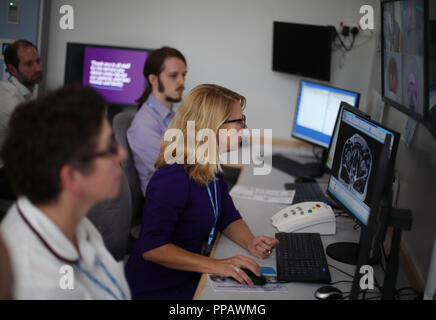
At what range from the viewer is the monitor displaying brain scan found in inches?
57.4

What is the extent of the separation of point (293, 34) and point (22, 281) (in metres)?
2.85

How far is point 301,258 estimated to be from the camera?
1.51 meters

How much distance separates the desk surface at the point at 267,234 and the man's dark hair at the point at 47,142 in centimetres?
63

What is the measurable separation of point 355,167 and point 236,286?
24.2 inches

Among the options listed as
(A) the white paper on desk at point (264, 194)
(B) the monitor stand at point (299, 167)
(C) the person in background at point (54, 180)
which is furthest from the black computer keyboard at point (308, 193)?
(C) the person in background at point (54, 180)

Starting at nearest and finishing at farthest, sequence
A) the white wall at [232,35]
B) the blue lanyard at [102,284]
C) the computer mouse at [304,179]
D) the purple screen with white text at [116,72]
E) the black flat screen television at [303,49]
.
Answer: the blue lanyard at [102,284], the computer mouse at [304,179], the black flat screen television at [303,49], the white wall at [232,35], the purple screen with white text at [116,72]

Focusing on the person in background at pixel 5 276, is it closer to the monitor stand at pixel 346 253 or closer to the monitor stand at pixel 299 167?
the monitor stand at pixel 346 253

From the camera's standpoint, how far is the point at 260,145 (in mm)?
3482

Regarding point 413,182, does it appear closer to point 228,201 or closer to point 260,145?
point 228,201

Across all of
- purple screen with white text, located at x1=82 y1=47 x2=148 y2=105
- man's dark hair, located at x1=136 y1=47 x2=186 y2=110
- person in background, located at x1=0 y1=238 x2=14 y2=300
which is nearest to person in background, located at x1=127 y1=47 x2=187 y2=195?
man's dark hair, located at x1=136 y1=47 x2=186 y2=110

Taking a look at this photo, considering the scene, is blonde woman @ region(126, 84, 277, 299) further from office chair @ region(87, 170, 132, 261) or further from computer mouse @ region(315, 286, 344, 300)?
computer mouse @ region(315, 286, 344, 300)

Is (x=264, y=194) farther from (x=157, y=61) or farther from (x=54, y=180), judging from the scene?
(x=54, y=180)

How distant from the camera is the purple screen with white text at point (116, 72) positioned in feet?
11.9
